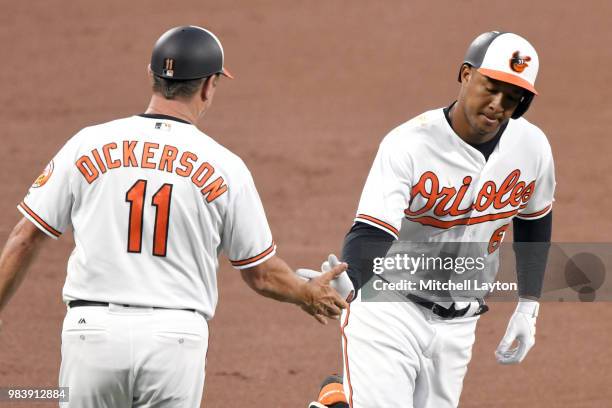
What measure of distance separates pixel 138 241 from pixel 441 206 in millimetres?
1611

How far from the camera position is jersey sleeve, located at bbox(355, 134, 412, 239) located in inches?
194

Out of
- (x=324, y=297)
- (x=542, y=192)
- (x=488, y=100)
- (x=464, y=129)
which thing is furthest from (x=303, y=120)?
(x=324, y=297)

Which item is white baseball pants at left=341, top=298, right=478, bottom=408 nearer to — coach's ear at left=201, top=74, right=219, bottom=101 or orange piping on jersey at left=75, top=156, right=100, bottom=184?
coach's ear at left=201, top=74, right=219, bottom=101

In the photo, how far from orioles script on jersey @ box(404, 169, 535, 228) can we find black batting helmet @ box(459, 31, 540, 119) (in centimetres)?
39

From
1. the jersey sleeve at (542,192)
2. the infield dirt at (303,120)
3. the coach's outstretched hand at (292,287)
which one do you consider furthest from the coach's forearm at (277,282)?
the infield dirt at (303,120)

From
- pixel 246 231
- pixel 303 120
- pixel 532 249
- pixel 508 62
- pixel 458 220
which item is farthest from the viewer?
pixel 303 120

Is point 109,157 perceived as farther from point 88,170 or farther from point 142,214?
point 142,214

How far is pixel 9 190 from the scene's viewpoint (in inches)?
469

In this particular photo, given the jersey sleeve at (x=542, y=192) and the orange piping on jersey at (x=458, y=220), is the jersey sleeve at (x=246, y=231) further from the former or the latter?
the jersey sleeve at (x=542, y=192)

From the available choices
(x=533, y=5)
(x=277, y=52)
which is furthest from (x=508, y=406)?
(x=533, y=5)

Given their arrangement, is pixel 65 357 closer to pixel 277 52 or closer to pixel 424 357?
pixel 424 357

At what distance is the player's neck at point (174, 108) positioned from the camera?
4406mm

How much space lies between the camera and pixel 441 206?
5.19 meters

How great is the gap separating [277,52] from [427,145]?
1170 centimetres
